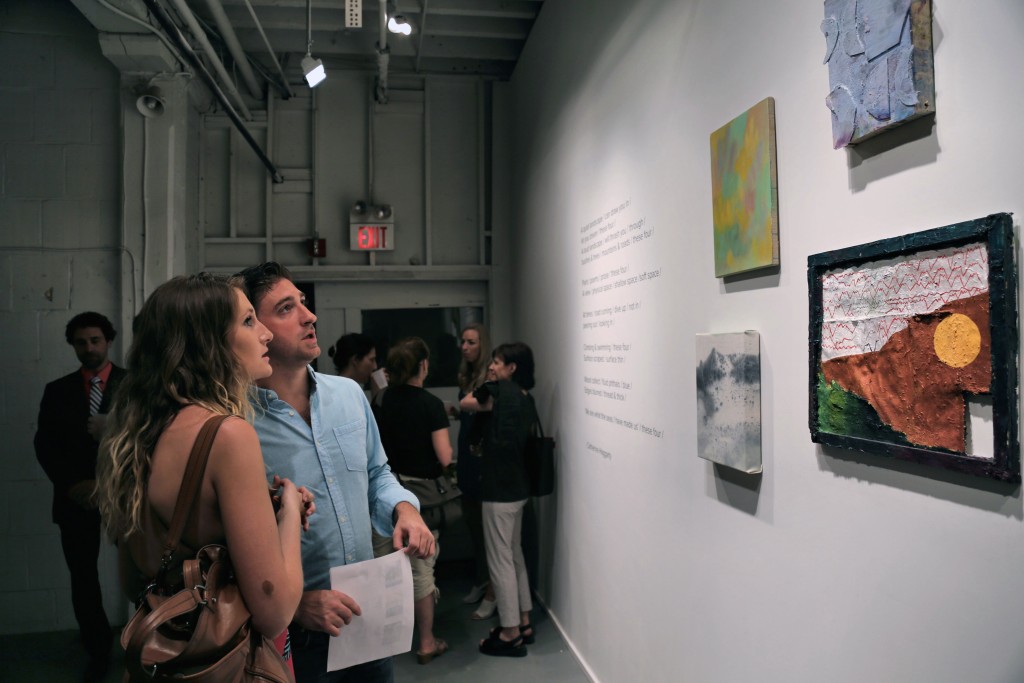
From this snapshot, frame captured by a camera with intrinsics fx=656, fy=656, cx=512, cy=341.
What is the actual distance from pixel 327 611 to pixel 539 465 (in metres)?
2.20

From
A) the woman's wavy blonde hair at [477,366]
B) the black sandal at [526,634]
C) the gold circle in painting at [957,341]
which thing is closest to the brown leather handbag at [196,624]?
the gold circle in painting at [957,341]

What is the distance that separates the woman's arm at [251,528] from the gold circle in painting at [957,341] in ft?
3.80

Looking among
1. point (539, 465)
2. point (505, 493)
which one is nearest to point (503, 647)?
point (505, 493)

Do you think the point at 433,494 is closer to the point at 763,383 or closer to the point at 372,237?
the point at 372,237

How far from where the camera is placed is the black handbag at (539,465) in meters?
3.50

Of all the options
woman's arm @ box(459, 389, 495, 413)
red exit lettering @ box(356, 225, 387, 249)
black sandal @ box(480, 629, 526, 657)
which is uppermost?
red exit lettering @ box(356, 225, 387, 249)

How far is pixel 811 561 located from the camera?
4.69ft

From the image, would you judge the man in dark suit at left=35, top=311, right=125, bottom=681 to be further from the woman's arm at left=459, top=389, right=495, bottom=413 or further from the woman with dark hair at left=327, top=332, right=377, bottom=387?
the woman's arm at left=459, top=389, right=495, bottom=413

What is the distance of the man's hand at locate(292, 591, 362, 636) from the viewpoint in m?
1.38

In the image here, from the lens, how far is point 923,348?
110 cm

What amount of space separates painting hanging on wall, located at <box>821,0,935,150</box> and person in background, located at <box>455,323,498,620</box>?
2.83 m

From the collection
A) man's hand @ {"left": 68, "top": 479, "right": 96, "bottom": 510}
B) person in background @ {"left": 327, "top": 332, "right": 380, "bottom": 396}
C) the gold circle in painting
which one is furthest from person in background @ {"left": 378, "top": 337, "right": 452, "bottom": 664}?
the gold circle in painting

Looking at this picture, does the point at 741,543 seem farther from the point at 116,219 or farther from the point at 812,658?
the point at 116,219

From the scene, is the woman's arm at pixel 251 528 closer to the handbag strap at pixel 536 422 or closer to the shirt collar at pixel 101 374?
the handbag strap at pixel 536 422
